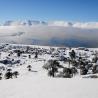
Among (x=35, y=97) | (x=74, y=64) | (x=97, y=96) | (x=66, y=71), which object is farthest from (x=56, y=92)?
(x=74, y=64)

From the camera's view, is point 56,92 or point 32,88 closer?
point 56,92

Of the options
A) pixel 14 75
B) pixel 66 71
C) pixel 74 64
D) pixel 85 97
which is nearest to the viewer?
pixel 85 97

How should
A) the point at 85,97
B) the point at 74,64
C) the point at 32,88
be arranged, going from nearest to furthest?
the point at 85,97 → the point at 32,88 → the point at 74,64

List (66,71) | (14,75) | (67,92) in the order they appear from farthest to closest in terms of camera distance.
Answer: (14,75) → (66,71) → (67,92)

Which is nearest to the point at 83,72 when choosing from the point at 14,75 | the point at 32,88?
the point at 14,75

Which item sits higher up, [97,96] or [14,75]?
[97,96]

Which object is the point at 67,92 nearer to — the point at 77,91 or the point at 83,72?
the point at 77,91

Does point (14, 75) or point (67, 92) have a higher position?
point (67, 92)

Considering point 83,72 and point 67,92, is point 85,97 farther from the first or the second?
point 83,72

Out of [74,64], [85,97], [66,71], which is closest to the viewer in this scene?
[85,97]
